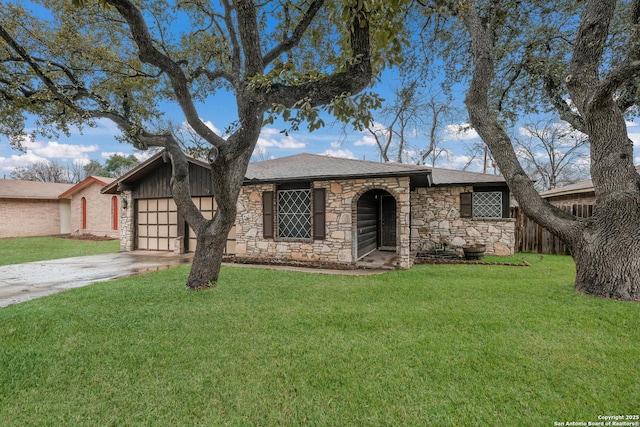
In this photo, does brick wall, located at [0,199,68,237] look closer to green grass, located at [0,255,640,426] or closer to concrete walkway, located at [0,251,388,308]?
concrete walkway, located at [0,251,388,308]

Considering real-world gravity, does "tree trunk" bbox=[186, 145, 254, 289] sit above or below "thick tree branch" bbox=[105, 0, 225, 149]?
below

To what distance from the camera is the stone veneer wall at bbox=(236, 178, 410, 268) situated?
291 inches

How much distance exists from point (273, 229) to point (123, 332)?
529 centimetres

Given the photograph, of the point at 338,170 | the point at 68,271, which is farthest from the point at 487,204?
the point at 68,271

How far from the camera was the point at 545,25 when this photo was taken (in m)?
7.10

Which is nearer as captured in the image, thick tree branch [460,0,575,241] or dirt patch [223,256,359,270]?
thick tree branch [460,0,575,241]

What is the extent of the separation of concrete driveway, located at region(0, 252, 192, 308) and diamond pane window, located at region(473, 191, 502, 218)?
365 inches

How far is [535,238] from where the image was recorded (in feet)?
33.3

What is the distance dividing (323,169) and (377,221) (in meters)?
3.73

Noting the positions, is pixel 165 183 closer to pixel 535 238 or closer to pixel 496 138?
pixel 496 138

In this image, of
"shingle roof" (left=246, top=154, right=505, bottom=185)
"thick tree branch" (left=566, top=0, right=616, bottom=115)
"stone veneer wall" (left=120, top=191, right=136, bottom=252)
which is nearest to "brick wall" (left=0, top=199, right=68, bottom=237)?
"stone veneer wall" (left=120, top=191, right=136, bottom=252)

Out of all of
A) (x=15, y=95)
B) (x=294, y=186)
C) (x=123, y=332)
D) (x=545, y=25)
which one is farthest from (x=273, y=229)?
(x=545, y=25)

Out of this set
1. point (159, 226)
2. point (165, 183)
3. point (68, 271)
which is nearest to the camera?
point (68, 271)

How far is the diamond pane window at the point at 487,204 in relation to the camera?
9406 millimetres
